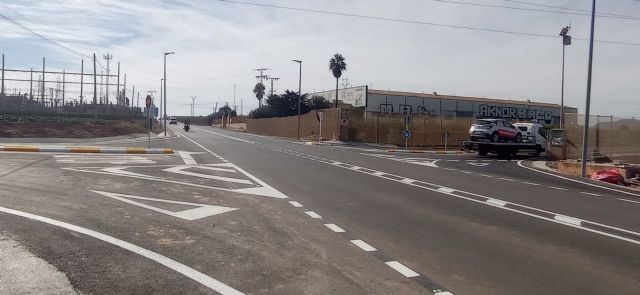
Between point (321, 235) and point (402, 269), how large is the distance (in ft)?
6.51

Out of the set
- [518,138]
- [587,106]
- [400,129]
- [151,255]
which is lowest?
[151,255]

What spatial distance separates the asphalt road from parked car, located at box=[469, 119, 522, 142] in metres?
16.6

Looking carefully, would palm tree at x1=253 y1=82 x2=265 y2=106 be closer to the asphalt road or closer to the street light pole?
the street light pole

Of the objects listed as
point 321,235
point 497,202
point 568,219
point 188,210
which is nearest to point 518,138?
point 497,202

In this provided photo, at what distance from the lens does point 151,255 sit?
650cm

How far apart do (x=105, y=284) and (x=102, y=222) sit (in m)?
3.16

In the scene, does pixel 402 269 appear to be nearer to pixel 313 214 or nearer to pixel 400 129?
pixel 313 214

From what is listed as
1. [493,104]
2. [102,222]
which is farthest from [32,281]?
[493,104]

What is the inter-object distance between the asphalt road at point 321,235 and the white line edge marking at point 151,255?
36 millimetres

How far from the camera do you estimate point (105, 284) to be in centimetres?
537

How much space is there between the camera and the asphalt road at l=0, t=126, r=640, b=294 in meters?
5.72

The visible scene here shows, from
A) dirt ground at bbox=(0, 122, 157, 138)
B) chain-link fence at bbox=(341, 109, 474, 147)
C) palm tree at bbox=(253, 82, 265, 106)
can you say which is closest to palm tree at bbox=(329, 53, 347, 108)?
chain-link fence at bbox=(341, 109, 474, 147)

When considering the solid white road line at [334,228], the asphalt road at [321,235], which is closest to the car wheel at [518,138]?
the asphalt road at [321,235]

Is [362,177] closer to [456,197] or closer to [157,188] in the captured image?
[456,197]
